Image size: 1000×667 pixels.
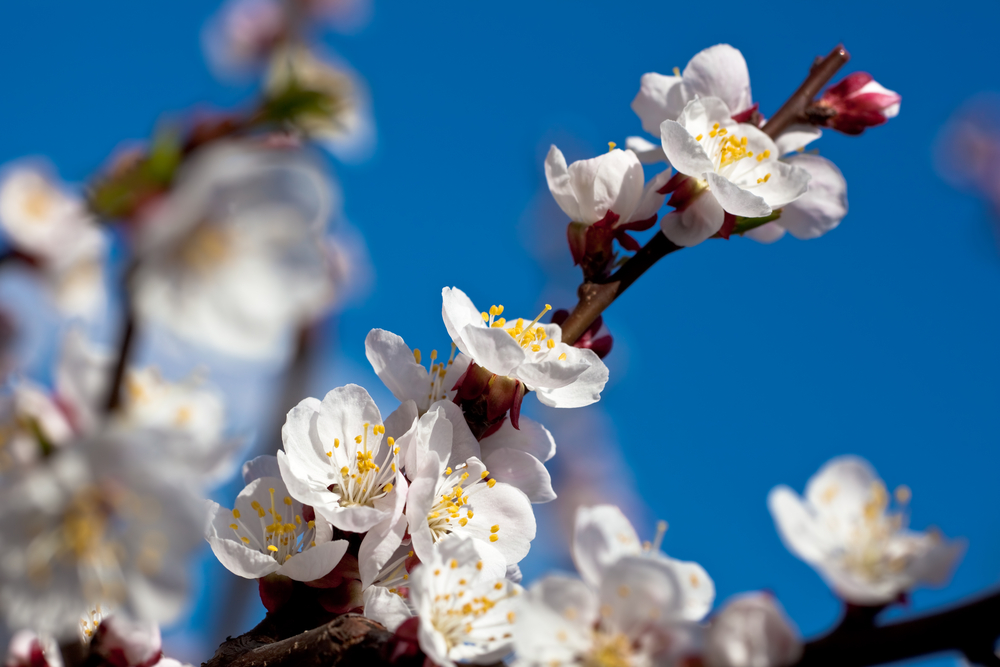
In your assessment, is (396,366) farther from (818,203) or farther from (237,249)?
(818,203)

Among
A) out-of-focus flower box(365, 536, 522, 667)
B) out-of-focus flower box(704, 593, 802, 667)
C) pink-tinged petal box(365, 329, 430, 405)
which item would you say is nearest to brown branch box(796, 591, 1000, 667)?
out-of-focus flower box(704, 593, 802, 667)

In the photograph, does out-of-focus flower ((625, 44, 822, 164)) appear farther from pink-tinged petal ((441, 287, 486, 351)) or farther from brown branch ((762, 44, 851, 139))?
pink-tinged petal ((441, 287, 486, 351))

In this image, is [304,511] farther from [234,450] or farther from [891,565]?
[891,565]

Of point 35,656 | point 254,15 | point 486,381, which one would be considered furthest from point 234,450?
point 254,15

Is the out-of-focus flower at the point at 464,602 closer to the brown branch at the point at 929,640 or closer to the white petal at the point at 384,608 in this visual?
the white petal at the point at 384,608

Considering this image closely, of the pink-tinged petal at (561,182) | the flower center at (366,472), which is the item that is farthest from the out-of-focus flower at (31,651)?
the pink-tinged petal at (561,182)

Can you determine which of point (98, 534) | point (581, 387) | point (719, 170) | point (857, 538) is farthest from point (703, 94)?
point (98, 534)
